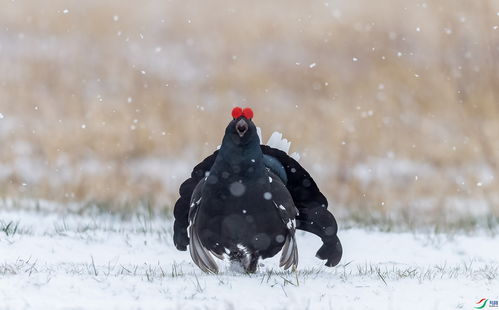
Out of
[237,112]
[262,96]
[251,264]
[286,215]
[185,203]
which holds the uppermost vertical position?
[262,96]

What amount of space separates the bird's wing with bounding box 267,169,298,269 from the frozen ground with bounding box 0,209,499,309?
0.40 feet

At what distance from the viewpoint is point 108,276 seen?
4289mm

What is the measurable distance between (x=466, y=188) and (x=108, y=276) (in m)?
5.62

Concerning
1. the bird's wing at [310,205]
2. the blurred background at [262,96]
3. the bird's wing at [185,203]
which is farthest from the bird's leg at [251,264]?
the blurred background at [262,96]

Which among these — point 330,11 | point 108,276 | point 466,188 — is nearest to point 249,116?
point 108,276

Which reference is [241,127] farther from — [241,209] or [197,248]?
[197,248]

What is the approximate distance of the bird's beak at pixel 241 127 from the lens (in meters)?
4.68

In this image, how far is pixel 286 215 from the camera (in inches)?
190

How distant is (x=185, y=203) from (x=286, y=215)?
1002 millimetres

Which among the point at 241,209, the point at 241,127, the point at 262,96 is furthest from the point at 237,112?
the point at 262,96

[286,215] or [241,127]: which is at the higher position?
[241,127]

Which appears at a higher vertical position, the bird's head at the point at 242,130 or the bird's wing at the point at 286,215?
the bird's head at the point at 242,130

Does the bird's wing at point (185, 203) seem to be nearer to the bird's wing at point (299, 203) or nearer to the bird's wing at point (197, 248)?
the bird's wing at point (299, 203)

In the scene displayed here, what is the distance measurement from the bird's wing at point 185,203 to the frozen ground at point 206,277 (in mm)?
219
